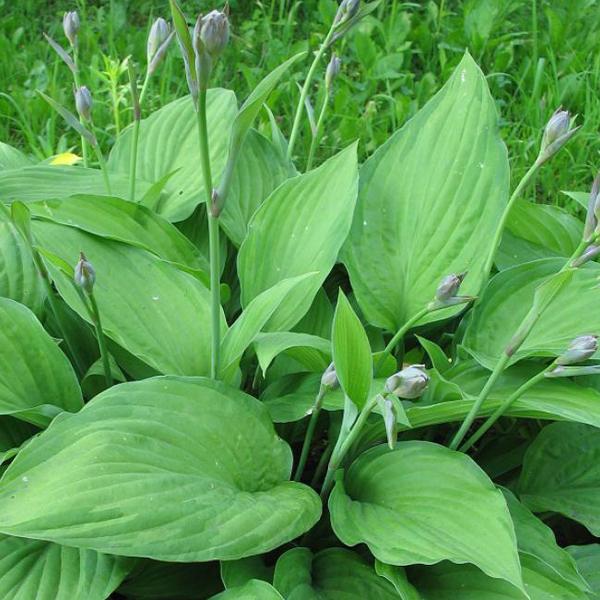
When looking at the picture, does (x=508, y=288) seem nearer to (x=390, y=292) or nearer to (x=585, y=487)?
(x=390, y=292)

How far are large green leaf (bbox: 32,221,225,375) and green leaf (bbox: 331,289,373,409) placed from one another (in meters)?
0.33

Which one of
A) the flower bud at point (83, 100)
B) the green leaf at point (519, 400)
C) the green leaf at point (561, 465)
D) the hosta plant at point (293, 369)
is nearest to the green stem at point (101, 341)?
the hosta plant at point (293, 369)

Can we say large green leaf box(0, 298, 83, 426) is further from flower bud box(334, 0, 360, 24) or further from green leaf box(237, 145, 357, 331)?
flower bud box(334, 0, 360, 24)

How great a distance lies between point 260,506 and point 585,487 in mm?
616

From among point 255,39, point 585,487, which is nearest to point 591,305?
point 585,487

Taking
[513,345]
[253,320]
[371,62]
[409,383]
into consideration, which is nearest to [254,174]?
[253,320]

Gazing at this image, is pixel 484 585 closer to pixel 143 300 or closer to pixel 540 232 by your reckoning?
pixel 143 300

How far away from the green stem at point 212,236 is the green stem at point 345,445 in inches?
9.4

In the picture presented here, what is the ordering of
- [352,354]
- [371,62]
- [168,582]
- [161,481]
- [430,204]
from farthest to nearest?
[371,62] < [430,204] < [168,582] < [352,354] < [161,481]

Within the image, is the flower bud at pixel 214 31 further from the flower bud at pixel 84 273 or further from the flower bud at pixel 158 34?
the flower bud at pixel 158 34

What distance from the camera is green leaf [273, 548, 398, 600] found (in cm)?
120

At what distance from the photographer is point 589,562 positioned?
1.35m

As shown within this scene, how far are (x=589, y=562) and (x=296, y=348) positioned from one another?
0.58m

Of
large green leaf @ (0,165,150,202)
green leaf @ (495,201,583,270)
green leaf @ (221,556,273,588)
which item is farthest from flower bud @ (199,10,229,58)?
green leaf @ (495,201,583,270)
